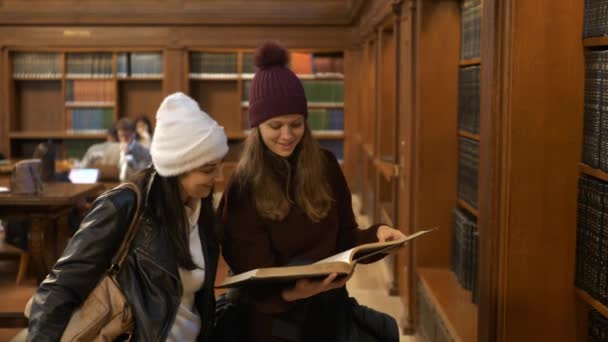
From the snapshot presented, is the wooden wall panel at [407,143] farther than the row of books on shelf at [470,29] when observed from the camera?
Yes

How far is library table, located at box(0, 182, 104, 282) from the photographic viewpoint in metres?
5.09

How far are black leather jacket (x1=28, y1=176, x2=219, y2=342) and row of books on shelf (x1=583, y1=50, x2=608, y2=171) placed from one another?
1.27m

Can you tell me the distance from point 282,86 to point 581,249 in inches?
41.9

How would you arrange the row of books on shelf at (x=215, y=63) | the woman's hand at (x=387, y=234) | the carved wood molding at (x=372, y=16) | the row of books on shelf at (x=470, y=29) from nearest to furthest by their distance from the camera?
the woman's hand at (x=387, y=234)
the row of books on shelf at (x=470, y=29)
the carved wood molding at (x=372, y=16)
the row of books on shelf at (x=215, y=63)

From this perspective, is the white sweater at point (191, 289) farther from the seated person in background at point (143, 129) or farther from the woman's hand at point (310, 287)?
the seated person in background at point (143, 129)

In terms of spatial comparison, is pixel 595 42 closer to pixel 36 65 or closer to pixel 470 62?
pixel 470 62

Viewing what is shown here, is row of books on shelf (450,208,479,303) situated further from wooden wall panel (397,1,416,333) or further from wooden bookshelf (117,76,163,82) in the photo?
wooden bookshelf (117,76,163,82)

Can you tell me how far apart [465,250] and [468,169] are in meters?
0.40

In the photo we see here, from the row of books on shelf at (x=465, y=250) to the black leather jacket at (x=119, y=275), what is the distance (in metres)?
2.02

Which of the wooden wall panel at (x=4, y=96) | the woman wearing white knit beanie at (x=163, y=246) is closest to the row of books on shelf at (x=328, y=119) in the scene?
the wooden wall panel at (x=4, y=96)

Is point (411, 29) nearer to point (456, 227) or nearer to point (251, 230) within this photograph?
point (456, 227)

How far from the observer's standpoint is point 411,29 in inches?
170

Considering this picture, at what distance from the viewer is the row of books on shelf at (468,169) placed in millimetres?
3744

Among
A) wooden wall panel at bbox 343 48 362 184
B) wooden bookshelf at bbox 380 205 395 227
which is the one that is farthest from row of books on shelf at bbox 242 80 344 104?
wooden bookshelf at bbox 380 205 395 227
